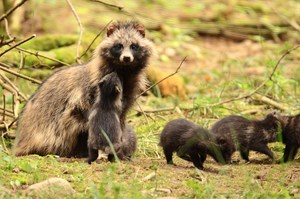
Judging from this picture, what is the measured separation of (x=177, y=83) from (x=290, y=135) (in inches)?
171

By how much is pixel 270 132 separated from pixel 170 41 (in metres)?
9.69

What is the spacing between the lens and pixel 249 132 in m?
8.70

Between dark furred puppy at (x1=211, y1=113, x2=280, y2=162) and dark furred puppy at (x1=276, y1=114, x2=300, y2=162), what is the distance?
11cm

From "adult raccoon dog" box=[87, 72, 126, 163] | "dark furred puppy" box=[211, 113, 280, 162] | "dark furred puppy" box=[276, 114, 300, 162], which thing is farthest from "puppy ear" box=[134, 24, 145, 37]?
"dark furred puppy" box=[276, 114, 300, 162]

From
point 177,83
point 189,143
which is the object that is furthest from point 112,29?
point 177,83

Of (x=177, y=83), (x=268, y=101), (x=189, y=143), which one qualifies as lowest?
(x=177, y=83)

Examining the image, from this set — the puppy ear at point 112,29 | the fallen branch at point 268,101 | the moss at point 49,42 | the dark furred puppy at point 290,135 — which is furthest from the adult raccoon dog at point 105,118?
the moss at point 49,42

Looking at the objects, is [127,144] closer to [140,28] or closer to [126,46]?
[126,46]

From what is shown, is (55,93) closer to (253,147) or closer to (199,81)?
(253,147)

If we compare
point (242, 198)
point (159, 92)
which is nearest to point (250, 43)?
point (159, 92)

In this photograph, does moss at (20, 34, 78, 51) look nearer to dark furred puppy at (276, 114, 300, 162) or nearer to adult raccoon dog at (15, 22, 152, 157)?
adult raccoon dog at (15, 22, 152, 157)

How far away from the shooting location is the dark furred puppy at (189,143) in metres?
7.84

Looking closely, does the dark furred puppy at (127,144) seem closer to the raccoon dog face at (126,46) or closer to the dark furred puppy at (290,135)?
the raccoon dog face at (126,46)

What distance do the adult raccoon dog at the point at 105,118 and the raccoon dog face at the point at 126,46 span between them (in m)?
0.49
